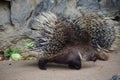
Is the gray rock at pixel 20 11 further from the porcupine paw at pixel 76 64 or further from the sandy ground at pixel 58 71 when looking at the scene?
the porcupine paw at pixel 76 64

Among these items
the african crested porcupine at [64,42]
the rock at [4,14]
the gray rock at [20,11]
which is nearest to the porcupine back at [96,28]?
the african crested porcupine at [64,42]

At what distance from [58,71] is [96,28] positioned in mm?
885

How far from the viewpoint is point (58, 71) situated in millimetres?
4984

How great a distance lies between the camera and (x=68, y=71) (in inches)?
197

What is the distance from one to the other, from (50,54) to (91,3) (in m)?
2.19

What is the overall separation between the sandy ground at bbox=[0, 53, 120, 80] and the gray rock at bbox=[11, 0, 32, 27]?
1070 mm

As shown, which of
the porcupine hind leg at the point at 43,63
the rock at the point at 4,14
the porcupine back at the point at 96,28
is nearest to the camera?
the porcupine hind leg at the point at 43,63

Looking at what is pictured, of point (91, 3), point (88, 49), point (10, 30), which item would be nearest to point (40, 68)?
point (88, 49)

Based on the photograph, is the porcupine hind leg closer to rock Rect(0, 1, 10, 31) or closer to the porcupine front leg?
the porcupine front leg

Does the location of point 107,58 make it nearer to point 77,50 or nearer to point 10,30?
point 77,50


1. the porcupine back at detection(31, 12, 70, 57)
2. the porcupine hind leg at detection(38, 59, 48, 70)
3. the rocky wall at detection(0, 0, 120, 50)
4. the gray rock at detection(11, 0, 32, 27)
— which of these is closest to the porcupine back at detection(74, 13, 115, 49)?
the porcupine back at detection(31, 12, 70, 57)

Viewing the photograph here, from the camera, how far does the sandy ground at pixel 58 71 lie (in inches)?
185

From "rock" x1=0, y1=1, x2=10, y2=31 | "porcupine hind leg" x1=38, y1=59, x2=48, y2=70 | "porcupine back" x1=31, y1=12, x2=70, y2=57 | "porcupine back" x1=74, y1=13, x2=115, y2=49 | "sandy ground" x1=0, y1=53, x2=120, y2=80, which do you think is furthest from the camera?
"rock" x1=0, y1=1, x2=10, y2=31

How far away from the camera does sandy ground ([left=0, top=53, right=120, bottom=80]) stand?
4695mm
